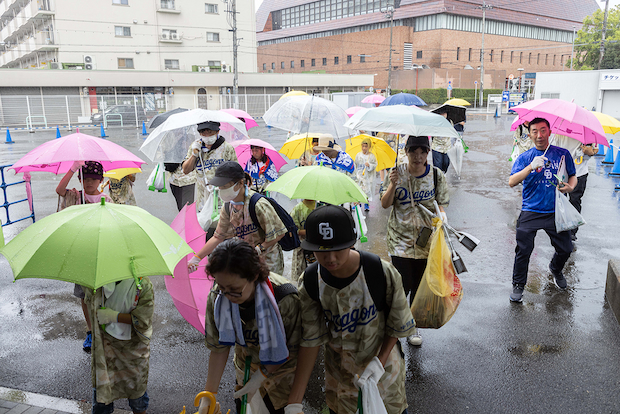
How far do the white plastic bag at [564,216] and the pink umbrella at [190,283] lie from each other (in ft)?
12.7

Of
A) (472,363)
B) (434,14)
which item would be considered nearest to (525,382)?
(472,363)

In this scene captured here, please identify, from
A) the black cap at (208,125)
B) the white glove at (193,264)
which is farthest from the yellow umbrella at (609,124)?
the white glove at (193,264)

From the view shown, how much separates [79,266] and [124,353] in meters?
0.95

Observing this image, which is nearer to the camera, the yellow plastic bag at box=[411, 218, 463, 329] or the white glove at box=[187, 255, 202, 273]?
the white glove at box=[187, 255, 202, 273]

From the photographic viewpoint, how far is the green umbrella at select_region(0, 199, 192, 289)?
2443mm

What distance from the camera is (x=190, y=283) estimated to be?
3533 millimetres

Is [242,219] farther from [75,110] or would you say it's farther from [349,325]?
[75,110]

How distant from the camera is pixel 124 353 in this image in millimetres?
3141

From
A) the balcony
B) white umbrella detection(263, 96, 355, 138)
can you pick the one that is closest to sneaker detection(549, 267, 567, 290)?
white umbrella detection(263, 96, 355, 138)

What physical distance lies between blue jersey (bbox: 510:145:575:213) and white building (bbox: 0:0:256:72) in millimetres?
39864

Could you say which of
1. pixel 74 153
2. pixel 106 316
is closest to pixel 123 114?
pixel 74 153

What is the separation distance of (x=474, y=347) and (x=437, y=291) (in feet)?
4.43

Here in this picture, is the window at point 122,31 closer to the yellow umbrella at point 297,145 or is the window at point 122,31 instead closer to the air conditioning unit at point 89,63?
the air conditioning unit at point 89,63

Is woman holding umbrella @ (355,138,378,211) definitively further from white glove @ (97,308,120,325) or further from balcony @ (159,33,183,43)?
balcony @ (159,33,183,43)
